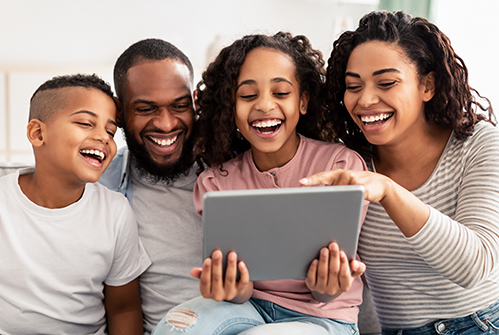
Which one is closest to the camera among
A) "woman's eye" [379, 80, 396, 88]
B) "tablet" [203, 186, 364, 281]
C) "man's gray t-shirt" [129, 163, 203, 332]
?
"tablet" [203, 186, 364, 281]

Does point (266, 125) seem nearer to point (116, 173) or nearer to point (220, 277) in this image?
point (220, 277)

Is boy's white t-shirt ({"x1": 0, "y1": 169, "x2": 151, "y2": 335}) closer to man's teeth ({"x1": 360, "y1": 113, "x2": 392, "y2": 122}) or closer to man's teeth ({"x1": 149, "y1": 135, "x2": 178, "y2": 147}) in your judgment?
man's teeth ({"x1": 149, "y1": 135, "x2": 178, "y2": 147})

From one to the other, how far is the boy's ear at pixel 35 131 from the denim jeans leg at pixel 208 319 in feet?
2.11

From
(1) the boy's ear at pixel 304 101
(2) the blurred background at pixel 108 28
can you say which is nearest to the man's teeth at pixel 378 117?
(1) the boy's ear at pixel 304 101

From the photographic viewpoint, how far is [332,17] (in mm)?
3994

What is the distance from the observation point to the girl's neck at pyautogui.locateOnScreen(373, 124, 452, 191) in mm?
1386

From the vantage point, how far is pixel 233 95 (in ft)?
4.73

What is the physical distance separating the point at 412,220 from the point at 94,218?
2.96 feet

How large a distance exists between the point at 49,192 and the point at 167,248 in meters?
0.39

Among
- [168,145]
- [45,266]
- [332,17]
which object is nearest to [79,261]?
[45,266]

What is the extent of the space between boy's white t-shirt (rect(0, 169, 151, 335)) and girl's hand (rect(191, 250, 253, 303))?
17.3 inches

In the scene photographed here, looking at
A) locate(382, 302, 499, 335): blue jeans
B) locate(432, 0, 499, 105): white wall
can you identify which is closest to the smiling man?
locate(382, 302, 499, 335): blue jeans

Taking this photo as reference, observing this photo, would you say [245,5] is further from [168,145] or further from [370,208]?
[370,208]

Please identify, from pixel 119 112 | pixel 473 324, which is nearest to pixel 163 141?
pixel 119 112
